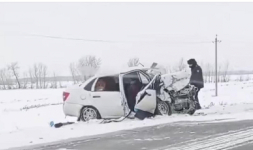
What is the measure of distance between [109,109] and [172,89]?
2397 mm

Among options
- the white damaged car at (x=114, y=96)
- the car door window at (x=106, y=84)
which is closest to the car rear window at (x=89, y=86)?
the white damaged car at (x=114, y=96)

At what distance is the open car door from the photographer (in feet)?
38.5

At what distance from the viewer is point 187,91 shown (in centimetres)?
1273

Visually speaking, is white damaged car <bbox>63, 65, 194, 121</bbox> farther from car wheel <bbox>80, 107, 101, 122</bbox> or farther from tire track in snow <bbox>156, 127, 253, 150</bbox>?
tire track in snow <bbox>156, 127, 253, 150</bbox>

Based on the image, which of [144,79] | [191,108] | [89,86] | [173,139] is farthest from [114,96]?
[173,139]

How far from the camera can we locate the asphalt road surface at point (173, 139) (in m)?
7.67

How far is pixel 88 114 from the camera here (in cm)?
1172

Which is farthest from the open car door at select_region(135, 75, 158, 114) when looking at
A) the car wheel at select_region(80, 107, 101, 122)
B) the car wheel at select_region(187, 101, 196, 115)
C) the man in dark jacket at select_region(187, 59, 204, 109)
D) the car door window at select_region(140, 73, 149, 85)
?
the man in dark jacket at select_region(187, 59, 204, 109)

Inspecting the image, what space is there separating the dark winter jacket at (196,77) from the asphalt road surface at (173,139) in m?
2.73

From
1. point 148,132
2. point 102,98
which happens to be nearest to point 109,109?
point 102,98

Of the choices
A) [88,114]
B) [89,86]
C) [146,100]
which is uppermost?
[89,86]

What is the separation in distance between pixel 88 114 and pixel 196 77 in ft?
14.3

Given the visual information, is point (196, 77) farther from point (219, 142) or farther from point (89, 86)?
point (219, 142)

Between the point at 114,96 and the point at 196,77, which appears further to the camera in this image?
the point at 196,77
